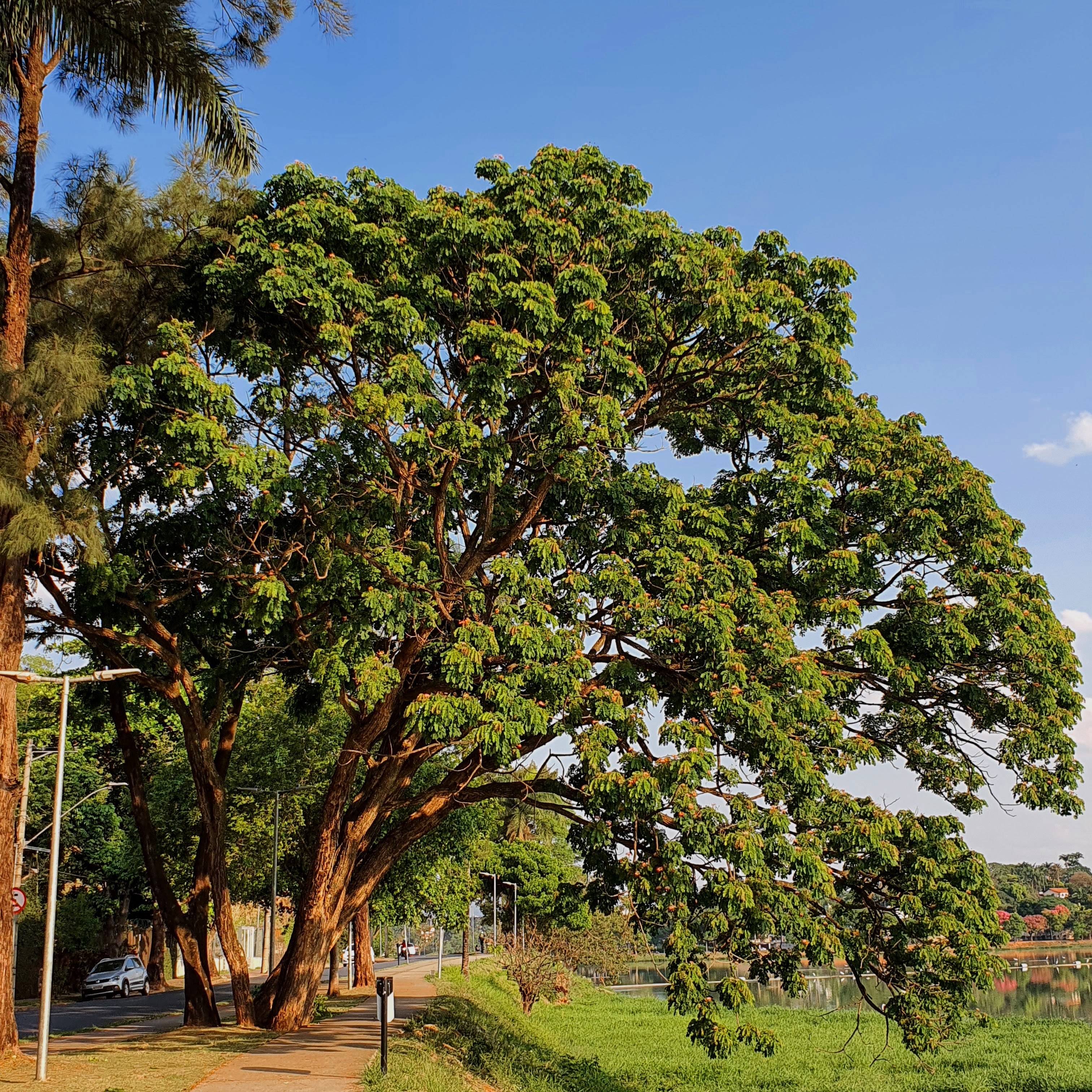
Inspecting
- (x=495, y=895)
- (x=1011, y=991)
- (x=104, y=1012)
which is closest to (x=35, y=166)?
(x=104, y=1012)

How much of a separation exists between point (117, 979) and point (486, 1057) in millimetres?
22550

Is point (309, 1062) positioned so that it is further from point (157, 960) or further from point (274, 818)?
point (157, 960)

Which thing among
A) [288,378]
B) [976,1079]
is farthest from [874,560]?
[976,1079]

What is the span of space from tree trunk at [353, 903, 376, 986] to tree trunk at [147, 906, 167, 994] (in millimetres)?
10592

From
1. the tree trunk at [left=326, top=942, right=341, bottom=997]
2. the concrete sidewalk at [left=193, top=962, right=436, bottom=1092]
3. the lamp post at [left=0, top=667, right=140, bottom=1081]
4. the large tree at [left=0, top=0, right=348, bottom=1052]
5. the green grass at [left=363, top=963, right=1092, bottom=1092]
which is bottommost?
the green grass at [left=363, top=963, right=1092, bottom=1092]

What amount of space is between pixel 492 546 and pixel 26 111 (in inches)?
350

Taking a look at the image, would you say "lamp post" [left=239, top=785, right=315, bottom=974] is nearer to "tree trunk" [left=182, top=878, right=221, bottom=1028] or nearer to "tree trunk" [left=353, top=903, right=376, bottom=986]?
"tree trunk" [left=353, top=903, right=376, bottom=986]

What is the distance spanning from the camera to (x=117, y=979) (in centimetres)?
3675

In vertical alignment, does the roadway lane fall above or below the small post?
below

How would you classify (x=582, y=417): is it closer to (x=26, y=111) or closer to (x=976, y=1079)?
(x=26, y=111)

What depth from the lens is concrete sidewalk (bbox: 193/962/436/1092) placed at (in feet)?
40.9

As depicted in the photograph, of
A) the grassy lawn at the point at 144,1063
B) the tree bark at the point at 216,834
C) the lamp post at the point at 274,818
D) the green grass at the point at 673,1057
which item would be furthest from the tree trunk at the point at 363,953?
the grassy lawn at the point at 144,1063

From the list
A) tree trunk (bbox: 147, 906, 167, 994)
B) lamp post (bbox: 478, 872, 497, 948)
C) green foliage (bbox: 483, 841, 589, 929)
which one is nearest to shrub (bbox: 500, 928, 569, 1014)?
green foliage (bbox: 483, 841, 589, 929)

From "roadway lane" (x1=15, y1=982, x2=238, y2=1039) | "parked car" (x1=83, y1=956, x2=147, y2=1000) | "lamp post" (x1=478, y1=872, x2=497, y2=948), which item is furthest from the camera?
"lamp post" (x1=478, y1=872, x2=497, y2=948)
